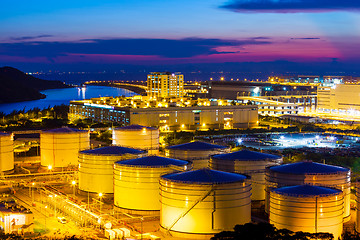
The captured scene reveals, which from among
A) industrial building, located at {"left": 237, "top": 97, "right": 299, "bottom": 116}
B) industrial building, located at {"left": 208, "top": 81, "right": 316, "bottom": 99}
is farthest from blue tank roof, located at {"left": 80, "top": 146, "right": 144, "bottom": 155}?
industrial building, located at {"left": 208, "top": 81, "right": 316, "bottom": 99}

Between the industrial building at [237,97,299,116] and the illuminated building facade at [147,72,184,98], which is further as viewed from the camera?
the illuminated building facade at [147,72,184,98]

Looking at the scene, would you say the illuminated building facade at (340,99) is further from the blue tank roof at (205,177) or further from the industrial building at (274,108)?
the blue tank roof at (205,177)

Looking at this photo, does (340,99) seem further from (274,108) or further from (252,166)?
(252,166)

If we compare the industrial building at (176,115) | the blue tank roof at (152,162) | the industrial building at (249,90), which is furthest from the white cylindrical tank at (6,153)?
the industrial building at (249,90)

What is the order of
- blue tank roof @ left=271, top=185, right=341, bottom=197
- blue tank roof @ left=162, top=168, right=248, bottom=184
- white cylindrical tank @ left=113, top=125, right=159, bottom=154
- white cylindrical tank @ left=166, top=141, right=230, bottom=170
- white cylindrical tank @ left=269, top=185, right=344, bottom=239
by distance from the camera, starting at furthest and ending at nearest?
white cylindrical tank @ left=113, top=125, right=159, bottom=154 < white cylindrical tank @ left=166, top=141, right=230, bottom=170 < blue tank roof @ left=162, top=168, right=248, bottom=184 < blue tank roof @ left=271, top=185, right=341, bottom=197 < white cylindrical tank @ left=269, top=185, right=344, bottom=239

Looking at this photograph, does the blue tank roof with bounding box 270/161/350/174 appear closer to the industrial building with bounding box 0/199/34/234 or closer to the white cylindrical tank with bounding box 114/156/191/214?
the white cylindrical tank with bounding box 114/156/191/214

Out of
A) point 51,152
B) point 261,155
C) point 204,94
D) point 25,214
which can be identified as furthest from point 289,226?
point 204,94

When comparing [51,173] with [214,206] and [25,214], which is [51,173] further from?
[214,206]
